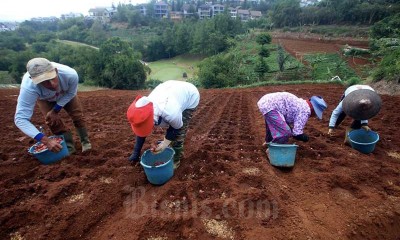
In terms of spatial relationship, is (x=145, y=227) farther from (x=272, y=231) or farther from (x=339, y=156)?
(x=339, y=156)

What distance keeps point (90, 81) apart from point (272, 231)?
26.4 meters

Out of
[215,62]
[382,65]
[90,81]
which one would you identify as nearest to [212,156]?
[382,65]

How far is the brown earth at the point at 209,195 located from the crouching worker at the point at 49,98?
467 millimetres

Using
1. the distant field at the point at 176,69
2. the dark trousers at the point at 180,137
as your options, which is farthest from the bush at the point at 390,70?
the distant field at the point at 176,69

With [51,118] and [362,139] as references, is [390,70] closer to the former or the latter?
[362,139]

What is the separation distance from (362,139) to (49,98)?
4.86 meters

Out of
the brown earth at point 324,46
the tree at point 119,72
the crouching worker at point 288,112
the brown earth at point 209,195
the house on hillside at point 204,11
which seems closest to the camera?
the brown earth at point 209,195

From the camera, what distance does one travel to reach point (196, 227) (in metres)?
2.52

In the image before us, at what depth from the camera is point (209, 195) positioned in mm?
2980

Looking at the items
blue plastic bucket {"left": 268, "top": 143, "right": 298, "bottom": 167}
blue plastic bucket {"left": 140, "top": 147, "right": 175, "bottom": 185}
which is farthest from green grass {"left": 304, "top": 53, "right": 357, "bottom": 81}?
blue plastic bucket {"left": 140, "top": 147, "right": 175, "bottom": 185}

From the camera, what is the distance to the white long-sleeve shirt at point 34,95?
118 inches

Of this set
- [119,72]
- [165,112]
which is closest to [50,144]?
[165,112]

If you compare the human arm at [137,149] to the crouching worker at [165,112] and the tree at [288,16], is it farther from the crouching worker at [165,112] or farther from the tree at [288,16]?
the tree at [288,16]

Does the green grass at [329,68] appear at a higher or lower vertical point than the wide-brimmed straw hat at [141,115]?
lower
